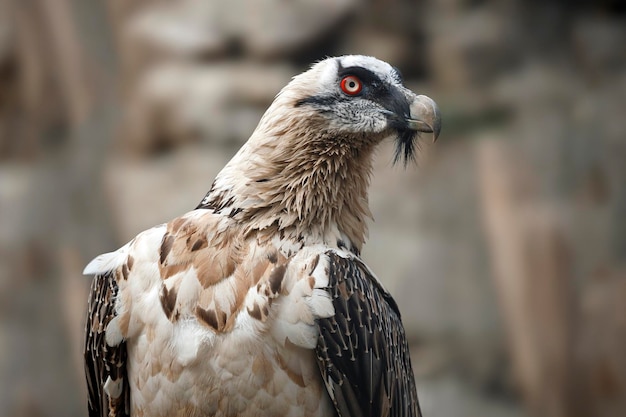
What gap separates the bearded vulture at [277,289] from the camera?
267 cm

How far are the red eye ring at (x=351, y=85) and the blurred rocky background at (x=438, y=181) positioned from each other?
4.06m

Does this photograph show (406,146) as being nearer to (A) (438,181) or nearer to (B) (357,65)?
(B) (357,65)

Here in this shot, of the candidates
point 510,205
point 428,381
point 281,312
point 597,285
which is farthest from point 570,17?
point 281,312

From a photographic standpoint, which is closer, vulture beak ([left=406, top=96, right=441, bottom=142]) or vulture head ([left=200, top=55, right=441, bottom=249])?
vulture head ([left=200, top=55, right=441, bottom=249])

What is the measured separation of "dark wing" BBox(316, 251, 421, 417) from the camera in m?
2.73

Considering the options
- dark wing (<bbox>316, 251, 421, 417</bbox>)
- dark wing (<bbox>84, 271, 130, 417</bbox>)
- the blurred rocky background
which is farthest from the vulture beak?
the blurred rocky background

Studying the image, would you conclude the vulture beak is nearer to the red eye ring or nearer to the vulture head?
the vulture head

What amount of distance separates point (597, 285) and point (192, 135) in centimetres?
381

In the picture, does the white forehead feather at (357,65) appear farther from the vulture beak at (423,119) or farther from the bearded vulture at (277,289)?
Answer: the vulture beak at (423,119)

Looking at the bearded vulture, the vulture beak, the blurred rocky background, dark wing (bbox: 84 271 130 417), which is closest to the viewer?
the bearded vulture

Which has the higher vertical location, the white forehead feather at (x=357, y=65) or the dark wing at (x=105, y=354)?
the white forehead feather at (x=357, y=65)

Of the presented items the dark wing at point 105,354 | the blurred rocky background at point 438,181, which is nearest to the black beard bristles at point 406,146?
the dark wing at point 105,354

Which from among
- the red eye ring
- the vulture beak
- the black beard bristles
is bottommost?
the black beard bristles

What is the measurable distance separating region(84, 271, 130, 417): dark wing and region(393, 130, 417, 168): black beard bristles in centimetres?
114
